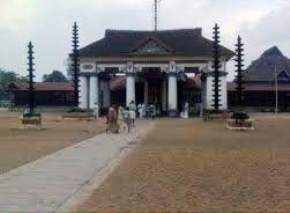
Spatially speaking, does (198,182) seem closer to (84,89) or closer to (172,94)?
(172,94)

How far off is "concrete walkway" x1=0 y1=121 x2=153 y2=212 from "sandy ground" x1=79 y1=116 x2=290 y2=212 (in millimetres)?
518

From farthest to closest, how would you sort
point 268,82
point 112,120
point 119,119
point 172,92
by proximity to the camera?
point 268,82
point 172,92
point 119,119
point 112,120

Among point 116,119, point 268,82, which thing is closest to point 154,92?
point 268,82

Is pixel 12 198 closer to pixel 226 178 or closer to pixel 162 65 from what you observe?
pixel 226 178

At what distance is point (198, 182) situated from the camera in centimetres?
1555

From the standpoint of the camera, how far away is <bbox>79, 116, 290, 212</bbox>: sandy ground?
40.0 ft

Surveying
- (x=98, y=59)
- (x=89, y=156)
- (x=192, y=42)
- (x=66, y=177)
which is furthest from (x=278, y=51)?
(x=66, y=177)

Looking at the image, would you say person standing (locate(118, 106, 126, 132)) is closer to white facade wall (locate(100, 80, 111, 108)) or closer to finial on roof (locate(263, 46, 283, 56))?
white facade wall (locate(100, 80, 111, 108))

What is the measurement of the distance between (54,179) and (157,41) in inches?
2132

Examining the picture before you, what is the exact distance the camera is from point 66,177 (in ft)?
53.2

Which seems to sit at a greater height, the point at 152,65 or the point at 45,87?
the point at 152,65

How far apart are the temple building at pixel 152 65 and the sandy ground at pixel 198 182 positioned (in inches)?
1697

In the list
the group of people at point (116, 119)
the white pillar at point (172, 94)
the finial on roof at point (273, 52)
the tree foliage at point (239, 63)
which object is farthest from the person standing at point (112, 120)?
the finial on roof at point (273, 52)

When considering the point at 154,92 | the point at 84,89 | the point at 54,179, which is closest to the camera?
the point at 54,179
